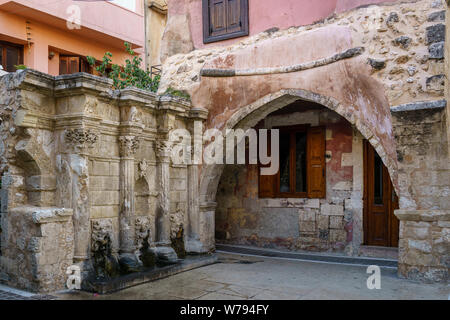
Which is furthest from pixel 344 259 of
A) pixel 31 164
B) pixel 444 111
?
pixel 31 164

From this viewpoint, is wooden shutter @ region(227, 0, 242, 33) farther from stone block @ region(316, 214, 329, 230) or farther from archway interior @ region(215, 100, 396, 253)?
stone block @ region(316, 214, 329, 230)

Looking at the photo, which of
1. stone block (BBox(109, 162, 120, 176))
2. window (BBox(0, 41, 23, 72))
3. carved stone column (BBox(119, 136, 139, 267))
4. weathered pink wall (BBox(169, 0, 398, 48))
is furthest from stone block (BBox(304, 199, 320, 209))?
window (BBox(0, 41, 23, 72))

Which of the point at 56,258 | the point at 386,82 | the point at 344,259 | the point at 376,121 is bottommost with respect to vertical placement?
the point at 344,259

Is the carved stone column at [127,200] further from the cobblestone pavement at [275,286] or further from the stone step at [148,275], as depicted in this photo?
the cobblestone pavement at [275,286]

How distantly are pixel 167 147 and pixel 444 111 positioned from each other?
3937 mm

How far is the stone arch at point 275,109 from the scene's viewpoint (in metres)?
5.88

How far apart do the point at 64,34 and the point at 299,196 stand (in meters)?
8.30

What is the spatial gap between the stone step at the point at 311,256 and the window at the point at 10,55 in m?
7.21

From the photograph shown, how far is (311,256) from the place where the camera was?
25.4 feet

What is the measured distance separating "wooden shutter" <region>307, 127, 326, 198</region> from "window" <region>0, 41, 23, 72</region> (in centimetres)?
773

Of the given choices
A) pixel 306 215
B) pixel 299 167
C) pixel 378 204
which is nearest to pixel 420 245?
pixel 378 204

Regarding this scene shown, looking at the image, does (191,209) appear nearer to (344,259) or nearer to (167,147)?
(167,147)

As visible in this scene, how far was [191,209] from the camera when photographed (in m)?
7.33

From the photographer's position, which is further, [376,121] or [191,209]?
[191,209]
